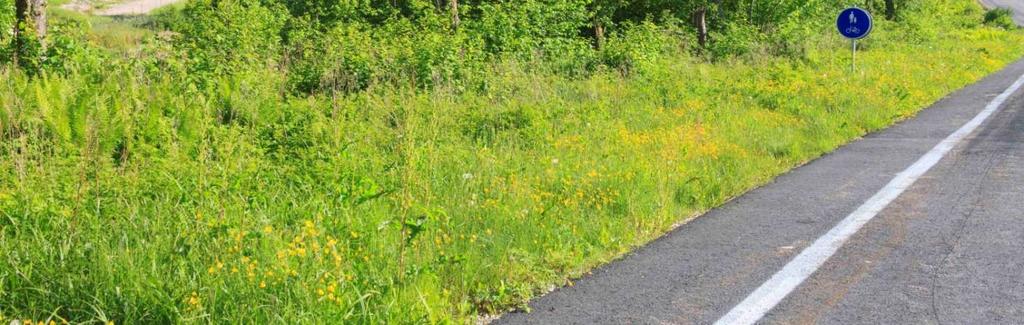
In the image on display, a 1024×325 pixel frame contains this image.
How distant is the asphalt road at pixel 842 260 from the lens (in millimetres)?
4711

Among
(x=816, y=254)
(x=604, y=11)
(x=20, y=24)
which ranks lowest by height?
(x=816, y=254)

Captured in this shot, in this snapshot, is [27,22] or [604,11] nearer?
[27,22]

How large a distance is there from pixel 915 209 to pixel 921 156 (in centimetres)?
298

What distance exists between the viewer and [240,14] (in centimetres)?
1688

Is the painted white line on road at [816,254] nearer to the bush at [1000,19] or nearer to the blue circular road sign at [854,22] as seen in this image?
the blue circular road sign at [854,22]

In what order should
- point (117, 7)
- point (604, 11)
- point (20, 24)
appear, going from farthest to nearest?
1. point (117, 7)
2. point (604, 11)
3. point (20, 24)

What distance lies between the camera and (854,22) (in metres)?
17.4

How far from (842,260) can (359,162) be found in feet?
12.8

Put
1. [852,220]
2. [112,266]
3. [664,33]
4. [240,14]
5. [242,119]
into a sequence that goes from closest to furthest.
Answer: [112,266] → [852,220] → [242,119] → [240,14] → [664,33]

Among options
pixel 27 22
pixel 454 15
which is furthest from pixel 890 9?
pixel 27 22

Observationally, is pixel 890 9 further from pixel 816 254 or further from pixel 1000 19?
pixel 816 254

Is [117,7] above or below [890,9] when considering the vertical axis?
below

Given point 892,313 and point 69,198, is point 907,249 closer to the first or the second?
point 892,313

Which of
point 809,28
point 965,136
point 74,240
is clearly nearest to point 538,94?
point 965,136
